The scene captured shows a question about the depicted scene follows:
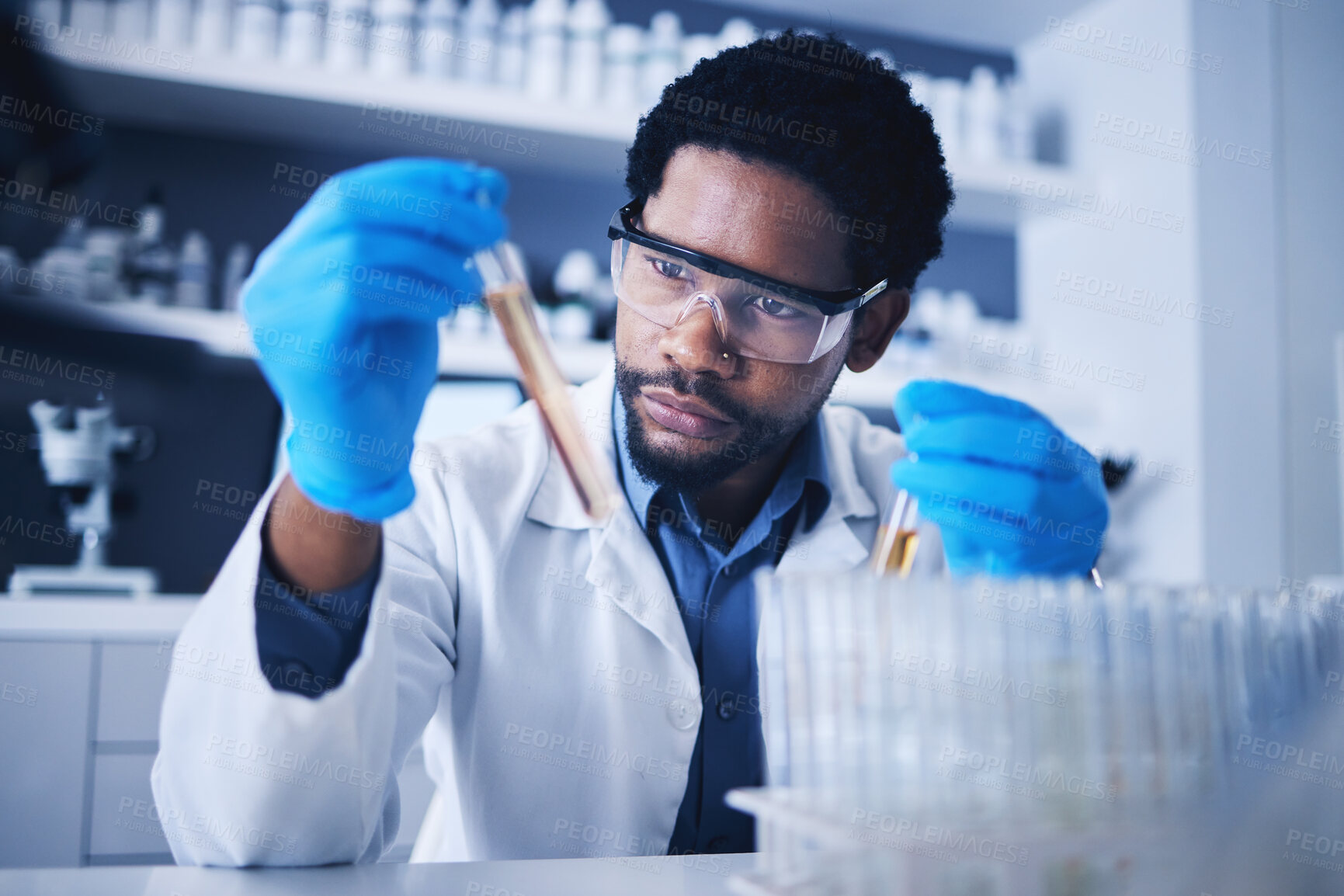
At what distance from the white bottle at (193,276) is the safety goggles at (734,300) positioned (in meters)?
1.52

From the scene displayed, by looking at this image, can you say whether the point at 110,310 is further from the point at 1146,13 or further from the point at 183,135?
the point at 1146,13

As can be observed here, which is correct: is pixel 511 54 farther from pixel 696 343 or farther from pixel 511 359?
pixel 696 343

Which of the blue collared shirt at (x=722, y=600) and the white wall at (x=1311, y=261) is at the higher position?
the white wall at (x=1311, y=261)

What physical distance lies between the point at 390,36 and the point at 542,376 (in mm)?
1932

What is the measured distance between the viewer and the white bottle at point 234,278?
8.10 feet

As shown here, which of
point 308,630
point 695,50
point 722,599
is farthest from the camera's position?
point 695,50

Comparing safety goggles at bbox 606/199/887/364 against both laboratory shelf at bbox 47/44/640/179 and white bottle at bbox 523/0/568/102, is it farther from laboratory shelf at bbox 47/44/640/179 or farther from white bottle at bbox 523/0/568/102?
white bottle at bbox 523/0/568/102

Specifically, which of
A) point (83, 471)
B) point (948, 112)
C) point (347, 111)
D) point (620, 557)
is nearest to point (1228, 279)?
point (948, 112)

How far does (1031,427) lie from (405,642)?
2.75 ft

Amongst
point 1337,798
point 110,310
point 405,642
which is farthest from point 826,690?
Answer: point 110,310

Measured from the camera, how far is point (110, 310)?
2.14 meters

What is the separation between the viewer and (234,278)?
2.49 m

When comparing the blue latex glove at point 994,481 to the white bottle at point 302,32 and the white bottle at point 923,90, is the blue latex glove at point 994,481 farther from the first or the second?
the white bottle at point 923,90

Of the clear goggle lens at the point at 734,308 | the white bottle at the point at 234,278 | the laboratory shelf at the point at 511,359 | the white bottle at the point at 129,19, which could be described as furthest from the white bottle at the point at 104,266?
the clear goggle lens at the point at 734,308
